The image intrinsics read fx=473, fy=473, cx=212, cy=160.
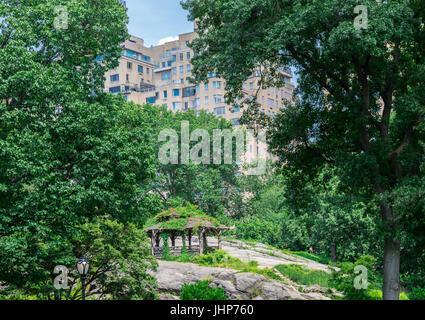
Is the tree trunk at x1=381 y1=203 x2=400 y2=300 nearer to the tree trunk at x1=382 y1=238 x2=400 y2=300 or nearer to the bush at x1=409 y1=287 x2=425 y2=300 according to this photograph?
the tree trunk at x1=382 y1=238 x2=400 y2=300

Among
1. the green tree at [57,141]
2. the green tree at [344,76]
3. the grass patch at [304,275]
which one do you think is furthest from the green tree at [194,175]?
the green tree at [344,76]

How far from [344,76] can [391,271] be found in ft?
24.4

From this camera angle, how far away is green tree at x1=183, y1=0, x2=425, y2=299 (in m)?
14.9

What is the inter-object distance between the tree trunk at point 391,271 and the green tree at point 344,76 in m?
0.03

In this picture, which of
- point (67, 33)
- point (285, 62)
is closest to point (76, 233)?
point (67, 33)

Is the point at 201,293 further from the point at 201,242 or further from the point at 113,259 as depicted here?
the point at 201,242

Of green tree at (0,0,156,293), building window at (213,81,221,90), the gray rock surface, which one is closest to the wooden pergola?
the gray rock surface

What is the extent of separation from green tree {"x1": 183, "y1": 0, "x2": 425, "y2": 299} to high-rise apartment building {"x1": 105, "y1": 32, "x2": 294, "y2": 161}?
54.5 m

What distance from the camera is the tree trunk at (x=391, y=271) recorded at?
15.9m

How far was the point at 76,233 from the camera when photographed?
16781 millimetres

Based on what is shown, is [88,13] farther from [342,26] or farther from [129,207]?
[342,26]

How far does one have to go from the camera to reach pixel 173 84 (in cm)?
8238

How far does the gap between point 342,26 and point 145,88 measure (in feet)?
248

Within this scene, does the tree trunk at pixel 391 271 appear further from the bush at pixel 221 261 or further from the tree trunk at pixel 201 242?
the tree trunk at pixel 201 242
